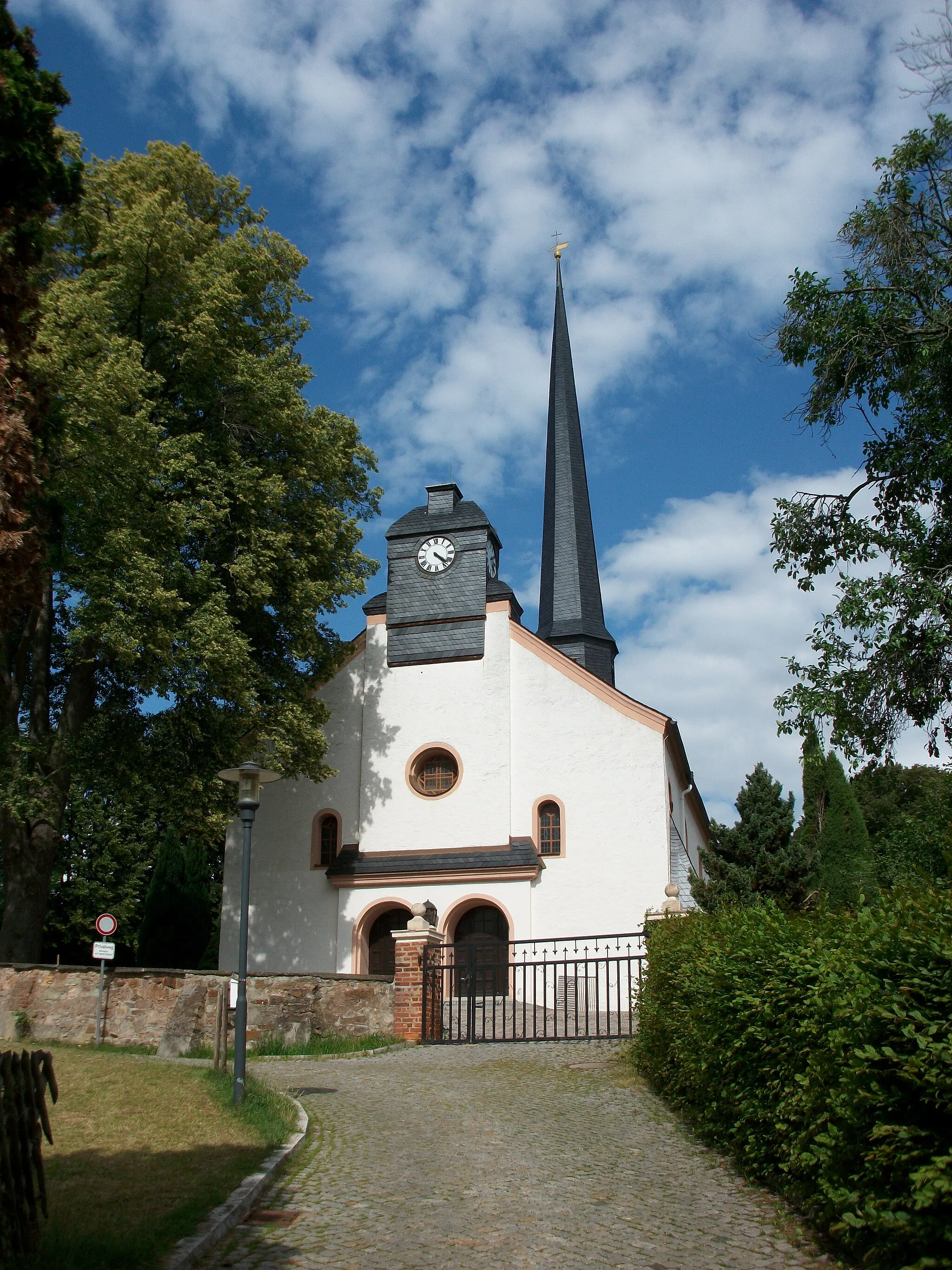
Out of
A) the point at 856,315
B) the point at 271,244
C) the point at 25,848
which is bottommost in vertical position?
the point at 25,848

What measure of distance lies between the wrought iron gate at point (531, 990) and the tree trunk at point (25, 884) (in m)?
6.27

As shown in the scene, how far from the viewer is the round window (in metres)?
23.6

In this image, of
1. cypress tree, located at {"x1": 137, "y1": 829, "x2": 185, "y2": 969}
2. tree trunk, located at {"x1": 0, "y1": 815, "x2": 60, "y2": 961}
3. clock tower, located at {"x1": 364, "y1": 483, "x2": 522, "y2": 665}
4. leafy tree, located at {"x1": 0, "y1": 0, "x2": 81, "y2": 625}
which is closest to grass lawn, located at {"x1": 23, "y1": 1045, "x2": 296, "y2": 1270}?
leafy tree, located at {"x1": 0, "y1": 0, "x2": 81, "y2": 625}

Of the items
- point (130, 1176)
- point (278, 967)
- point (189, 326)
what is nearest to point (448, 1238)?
point (130, 1176)

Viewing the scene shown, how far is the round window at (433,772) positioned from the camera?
23.6m

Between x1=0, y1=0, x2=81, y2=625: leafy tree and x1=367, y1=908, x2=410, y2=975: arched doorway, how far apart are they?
18444 mm

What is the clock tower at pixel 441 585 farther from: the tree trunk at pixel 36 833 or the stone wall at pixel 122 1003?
the stone wall at pixel 122 1003

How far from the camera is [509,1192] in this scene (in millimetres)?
6645

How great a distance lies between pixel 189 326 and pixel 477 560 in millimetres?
8736

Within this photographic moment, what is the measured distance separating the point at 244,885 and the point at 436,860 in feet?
42.1

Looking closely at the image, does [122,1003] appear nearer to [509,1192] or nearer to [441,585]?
[509,1192]

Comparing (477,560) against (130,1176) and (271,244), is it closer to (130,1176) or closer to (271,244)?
(271,244)

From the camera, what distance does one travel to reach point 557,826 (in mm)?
22328

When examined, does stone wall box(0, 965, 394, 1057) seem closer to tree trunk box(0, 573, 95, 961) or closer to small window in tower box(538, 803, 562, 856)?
tree trunk box(0, 573, 95, 961)
